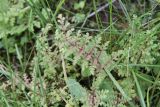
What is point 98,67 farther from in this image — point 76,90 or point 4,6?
point 4,6

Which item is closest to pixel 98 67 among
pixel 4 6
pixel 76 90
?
pixel 76 90

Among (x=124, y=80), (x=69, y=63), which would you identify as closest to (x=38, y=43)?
(x=69, y=63)

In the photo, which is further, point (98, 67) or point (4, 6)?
point (4, 6)

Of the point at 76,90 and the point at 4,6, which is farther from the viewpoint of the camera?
the point at 4,6

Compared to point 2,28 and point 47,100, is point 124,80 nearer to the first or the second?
point 47,100

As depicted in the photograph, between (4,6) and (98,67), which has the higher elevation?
(4,6)

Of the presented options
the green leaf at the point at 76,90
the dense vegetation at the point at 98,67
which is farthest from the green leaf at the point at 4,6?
the green leaf at the point at 76,90

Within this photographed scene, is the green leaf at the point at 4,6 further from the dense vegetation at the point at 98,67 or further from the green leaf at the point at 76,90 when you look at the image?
the green leaf at the point at 76,90

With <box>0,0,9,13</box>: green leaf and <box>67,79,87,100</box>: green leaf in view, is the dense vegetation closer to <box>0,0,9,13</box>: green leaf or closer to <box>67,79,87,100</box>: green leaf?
<box>67,79,87,100</box>: green leaf

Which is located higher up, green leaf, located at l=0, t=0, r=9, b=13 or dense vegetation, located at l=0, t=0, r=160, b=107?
green leaf, located at l=0, t=0, r=9, b=13

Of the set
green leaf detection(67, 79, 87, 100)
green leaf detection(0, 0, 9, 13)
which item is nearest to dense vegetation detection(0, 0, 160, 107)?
green leaf detection(67, 79, 87, 100)

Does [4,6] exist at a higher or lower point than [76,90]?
higher
